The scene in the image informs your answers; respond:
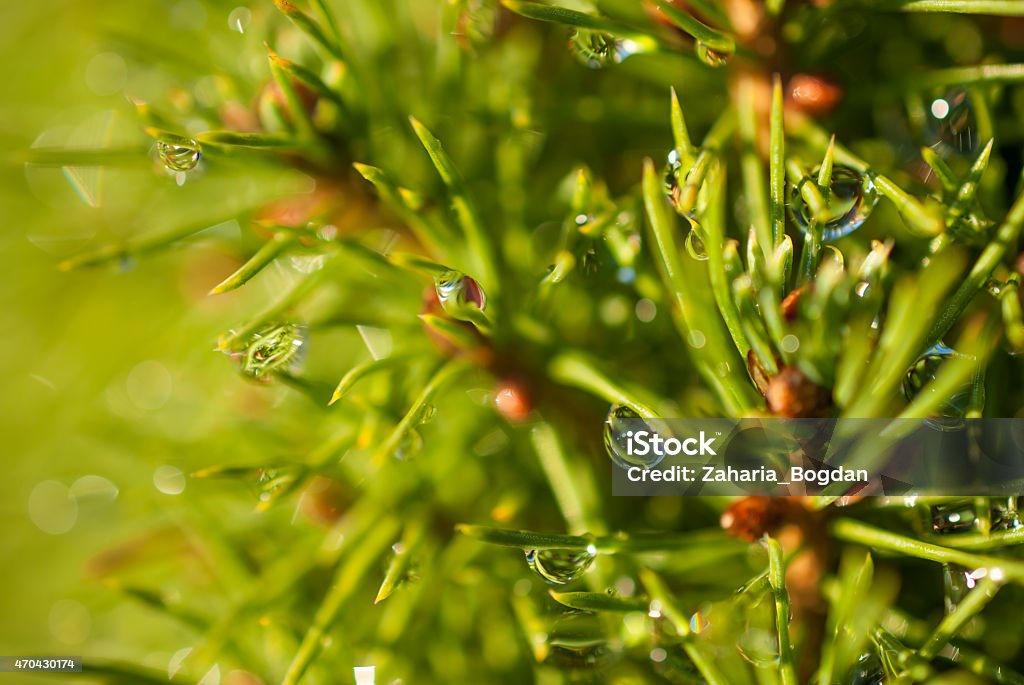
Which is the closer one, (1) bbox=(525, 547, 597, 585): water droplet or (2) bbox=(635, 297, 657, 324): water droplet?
(1) bbox=(525, 547, 597, 585): water droplet

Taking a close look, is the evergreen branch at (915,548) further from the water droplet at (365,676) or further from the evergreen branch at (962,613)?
the water droplet at (365,676)

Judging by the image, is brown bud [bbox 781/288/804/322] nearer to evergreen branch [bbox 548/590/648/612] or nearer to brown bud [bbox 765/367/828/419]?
brown bud [bbox 765/367/828/419]

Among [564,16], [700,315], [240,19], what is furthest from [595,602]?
[240,19]

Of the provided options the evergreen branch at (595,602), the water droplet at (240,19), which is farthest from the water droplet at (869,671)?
the water droplet at (240,19)

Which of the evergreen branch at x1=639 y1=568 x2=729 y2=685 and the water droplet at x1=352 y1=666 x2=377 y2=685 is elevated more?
the evergreen branch at x1=639 y1=568 x2=729 y2=685

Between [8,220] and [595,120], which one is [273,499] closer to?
[595,120]

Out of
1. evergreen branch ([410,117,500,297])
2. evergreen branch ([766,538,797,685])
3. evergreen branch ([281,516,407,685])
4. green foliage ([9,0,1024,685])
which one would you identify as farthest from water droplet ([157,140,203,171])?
evergreen branch ([766,538,797,685])
